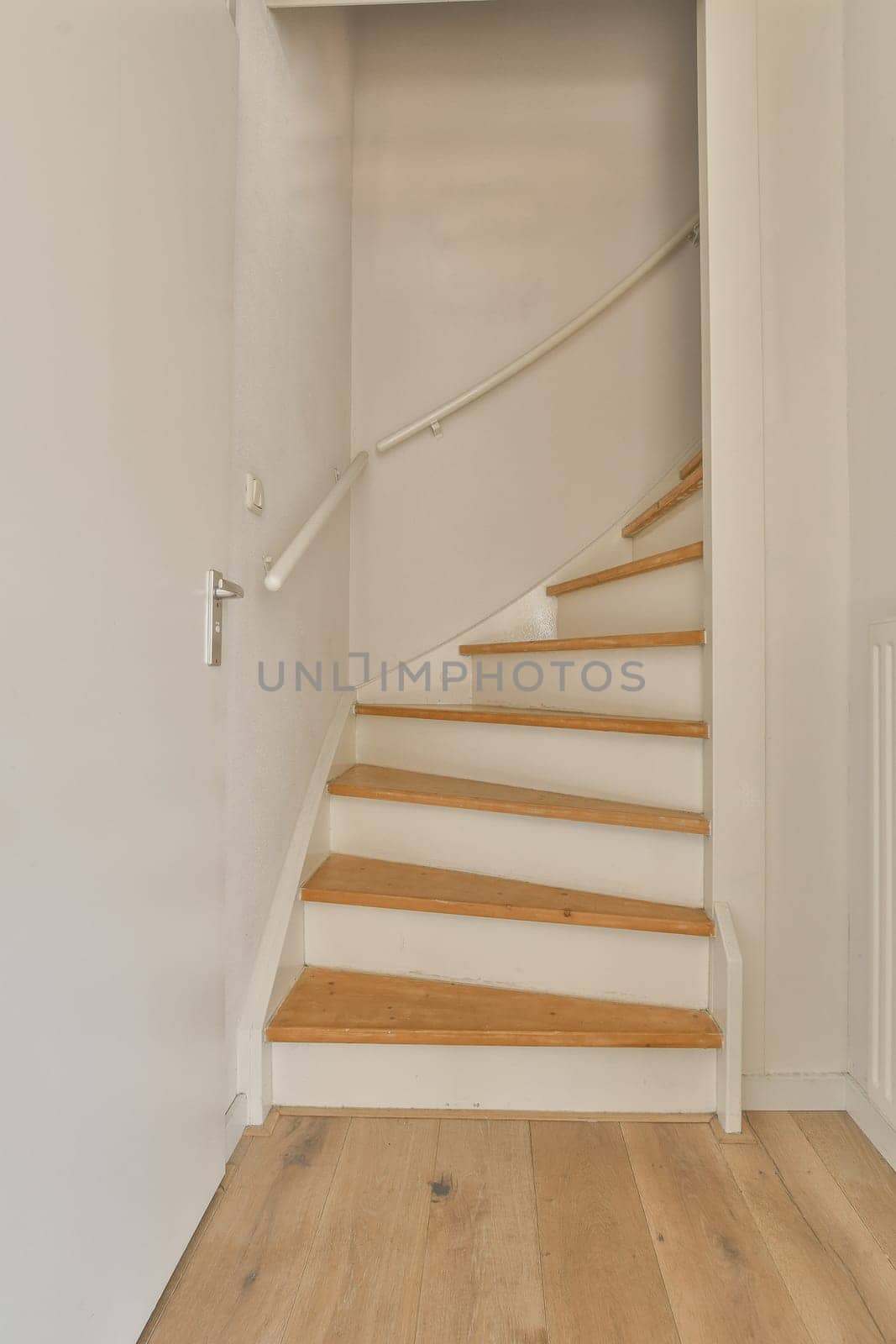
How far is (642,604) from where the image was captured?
1.98 m

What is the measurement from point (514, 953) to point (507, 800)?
12.4 inches

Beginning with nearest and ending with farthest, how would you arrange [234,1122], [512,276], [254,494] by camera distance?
[234,1122] → [254,494] → [512,276]

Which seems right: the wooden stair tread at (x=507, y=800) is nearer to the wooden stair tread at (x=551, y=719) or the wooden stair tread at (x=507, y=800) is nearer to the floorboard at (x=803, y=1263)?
the wooden stair tread at (x=551, y=719)

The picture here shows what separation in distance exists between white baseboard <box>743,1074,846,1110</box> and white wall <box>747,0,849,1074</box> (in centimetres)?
2

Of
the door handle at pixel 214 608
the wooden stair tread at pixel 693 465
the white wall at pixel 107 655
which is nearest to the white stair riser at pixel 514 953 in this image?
the white wall at pixel 107 655

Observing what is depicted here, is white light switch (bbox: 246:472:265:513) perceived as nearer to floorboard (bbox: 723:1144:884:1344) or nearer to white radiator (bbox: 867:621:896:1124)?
white radiator (bbox: 867:621:896:1124)

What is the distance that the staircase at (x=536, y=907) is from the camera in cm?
Result: 141

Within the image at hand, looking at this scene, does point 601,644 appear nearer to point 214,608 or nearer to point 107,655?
point 214,608

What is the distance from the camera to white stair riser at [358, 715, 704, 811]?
160cm

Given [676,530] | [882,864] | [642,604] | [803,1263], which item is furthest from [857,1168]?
[676,530]

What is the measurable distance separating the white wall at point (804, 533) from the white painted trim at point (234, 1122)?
975 mm

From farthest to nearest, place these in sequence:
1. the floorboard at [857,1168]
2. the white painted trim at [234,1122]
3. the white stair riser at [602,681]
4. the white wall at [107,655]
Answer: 1. the white stair riser at [602,681]
2. the white painted trim at [234,1122]
3. the floorboard at [857,1168]
4. the white wall at [107,655]

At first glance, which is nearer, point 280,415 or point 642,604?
point 280,415

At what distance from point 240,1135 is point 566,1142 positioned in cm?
57
